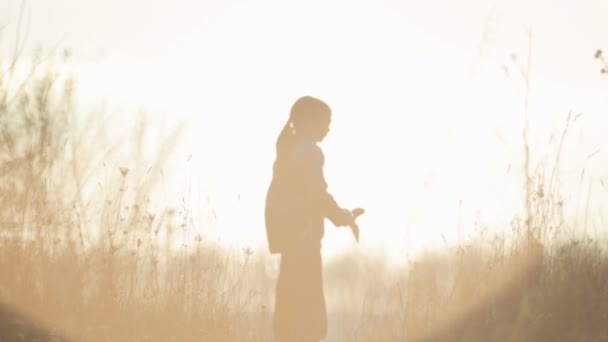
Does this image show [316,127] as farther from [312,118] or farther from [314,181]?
[314,181]

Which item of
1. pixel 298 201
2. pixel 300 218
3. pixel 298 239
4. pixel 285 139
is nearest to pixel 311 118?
pixel 285 139

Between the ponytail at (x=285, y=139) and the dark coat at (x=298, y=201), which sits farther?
the ponytail at (x=285, y=139)

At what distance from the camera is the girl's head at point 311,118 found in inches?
203

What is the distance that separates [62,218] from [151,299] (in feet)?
2.77

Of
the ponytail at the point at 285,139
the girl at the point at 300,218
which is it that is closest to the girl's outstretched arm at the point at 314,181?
the girl at the point at 300,218

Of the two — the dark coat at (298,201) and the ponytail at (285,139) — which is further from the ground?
the ponytail at (285,139)

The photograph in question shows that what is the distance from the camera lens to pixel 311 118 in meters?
5.16

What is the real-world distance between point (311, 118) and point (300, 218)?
629 mm

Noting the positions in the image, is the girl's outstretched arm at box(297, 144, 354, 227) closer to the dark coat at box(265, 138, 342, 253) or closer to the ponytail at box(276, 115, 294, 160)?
the dark coat at box(265, 138, 342, 253)

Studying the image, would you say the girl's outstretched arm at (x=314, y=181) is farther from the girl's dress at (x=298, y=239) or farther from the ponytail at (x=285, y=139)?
the ponytail at (x=285, y=139)

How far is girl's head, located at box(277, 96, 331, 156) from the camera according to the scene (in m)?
5.16

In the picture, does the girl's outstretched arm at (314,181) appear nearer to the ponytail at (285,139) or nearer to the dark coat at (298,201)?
the dark coat at (298,201)

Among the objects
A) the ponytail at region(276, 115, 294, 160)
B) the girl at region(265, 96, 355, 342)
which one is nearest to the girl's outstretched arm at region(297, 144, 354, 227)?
the girl at region(265, 96, 355, 342)

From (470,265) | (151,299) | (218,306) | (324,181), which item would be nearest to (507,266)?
(470,265)
